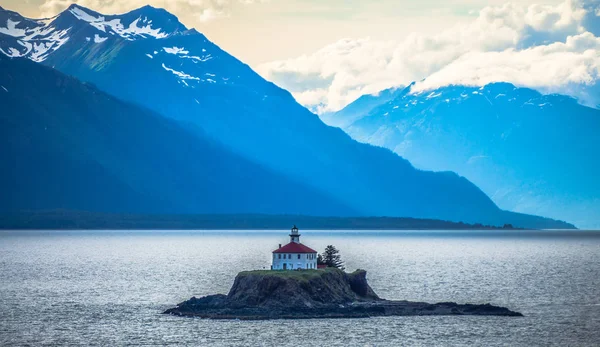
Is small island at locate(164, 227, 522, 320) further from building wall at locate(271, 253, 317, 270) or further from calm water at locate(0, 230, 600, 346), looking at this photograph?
calm water at locate(0, 230, 600, 346)

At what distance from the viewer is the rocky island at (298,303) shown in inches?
4368

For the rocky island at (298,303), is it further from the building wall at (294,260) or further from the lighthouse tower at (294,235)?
the lighthouse tower at (294,235)

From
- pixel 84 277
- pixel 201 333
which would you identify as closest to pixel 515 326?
pixel 201 333

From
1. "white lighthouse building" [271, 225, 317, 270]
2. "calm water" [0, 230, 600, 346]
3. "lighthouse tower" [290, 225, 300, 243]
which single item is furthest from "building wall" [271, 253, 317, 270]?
"calm water" [0, 230, 600, 346]

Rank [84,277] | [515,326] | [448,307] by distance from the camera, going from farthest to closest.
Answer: [84,277] < [448,307] < [515,326]

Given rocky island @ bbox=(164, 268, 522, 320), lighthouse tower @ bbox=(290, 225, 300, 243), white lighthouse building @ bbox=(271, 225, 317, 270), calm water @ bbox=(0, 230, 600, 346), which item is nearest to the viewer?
calm water @ bbox=(0, 230, 600, 346)

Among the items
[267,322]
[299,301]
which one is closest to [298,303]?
[299,301]

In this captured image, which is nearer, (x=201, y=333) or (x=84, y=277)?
(x=201, y=333)

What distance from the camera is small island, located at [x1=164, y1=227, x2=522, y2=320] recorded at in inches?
4370

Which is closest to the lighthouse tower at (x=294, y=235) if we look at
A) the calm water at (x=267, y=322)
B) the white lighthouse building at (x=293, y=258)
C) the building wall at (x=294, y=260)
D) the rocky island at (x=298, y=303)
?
the white lighthouse building at (x=293, y=258)

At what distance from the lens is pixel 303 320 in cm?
10912

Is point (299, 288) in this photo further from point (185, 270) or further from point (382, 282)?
point (185, 270)

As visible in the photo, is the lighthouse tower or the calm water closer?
the calm water

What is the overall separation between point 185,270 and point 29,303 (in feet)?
183
